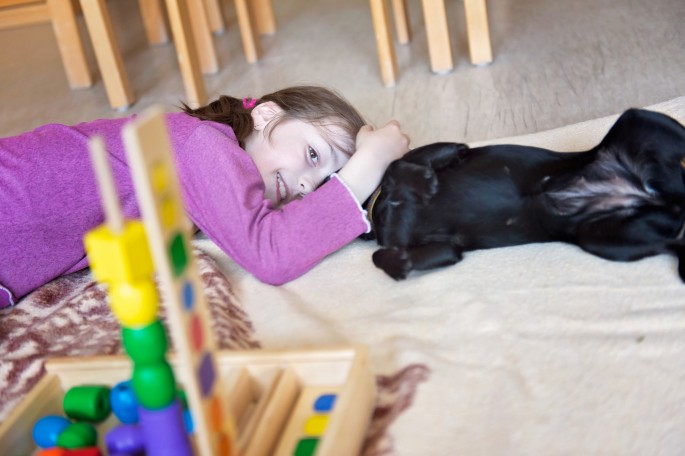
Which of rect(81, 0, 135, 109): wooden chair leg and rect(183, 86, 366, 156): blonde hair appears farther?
rect(81, 0, 135, 109): wooden chair leg

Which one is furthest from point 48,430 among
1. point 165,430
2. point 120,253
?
point 120,253

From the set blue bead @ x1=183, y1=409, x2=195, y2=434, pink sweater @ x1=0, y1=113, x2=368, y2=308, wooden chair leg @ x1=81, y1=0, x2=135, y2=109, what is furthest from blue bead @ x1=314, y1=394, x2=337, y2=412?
wooden chair leg @ x1=81, y1=0, x2=135, y2=109

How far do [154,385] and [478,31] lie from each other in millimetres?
1808

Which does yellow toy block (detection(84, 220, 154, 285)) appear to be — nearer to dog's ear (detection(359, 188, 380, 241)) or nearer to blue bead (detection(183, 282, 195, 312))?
blue bead (detection(183, 282, 195, 312))

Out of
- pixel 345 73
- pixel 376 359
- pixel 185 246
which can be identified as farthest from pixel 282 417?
pixel 345 73

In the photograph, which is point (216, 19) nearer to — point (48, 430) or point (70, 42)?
point (70, 42)

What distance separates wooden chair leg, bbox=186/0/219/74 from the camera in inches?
99.7

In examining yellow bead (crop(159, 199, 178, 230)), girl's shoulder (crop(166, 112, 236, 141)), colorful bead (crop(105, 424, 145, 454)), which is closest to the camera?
yellow bead (crop(159, 199, 178, 230))

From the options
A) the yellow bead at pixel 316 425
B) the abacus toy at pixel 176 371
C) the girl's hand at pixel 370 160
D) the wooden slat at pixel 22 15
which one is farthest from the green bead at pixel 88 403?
the wooden slat at pixel 22 15

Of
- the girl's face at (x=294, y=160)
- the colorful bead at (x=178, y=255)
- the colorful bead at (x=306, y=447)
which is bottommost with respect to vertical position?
the colorful bead at (x=306, y=447)

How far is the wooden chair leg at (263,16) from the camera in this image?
2.93 m

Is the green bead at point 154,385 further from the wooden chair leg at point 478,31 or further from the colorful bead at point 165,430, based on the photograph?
the wooden chair leg at point 478,31

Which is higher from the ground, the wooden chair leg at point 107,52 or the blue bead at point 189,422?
the wooden chair leg at point 107,52

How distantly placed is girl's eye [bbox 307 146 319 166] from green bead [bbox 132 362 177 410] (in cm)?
68
